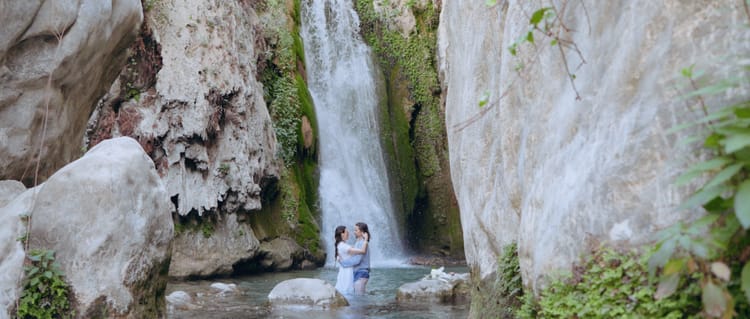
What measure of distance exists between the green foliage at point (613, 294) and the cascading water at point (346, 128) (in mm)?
16335

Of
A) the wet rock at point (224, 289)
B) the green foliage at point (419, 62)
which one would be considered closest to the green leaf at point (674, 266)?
the wet rock at point (224, 289)

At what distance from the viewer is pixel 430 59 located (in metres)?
24.6

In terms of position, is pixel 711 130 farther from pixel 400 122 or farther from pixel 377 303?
pixel 400 122

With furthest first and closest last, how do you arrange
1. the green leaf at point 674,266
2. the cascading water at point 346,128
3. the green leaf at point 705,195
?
the cascading water at point 346,128 → the green leaf at point 674,266 → the green leaf at point 705,195

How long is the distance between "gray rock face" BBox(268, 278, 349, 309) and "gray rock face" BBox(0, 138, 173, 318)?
14.5 feet

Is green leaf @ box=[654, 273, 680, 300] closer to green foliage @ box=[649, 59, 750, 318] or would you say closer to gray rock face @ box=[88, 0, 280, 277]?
green foliage @ box=[649, 59, 750, 318]

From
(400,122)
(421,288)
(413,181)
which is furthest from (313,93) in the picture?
(421,288)

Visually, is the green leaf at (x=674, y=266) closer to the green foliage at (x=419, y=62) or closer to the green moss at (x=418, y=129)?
the green moss at (x=418, y=129)

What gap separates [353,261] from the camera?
39.3ft

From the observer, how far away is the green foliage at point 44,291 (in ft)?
18.4

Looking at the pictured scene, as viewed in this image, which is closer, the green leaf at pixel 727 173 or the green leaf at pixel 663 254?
the green leaf at pixel 727 173

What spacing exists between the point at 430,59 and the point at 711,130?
856 inches

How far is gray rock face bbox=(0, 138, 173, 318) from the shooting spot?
601cm

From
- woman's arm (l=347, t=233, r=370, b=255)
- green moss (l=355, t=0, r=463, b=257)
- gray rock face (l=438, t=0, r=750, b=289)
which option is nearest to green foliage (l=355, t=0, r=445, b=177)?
green moss (l=355, t=0, r=463, b=257)
